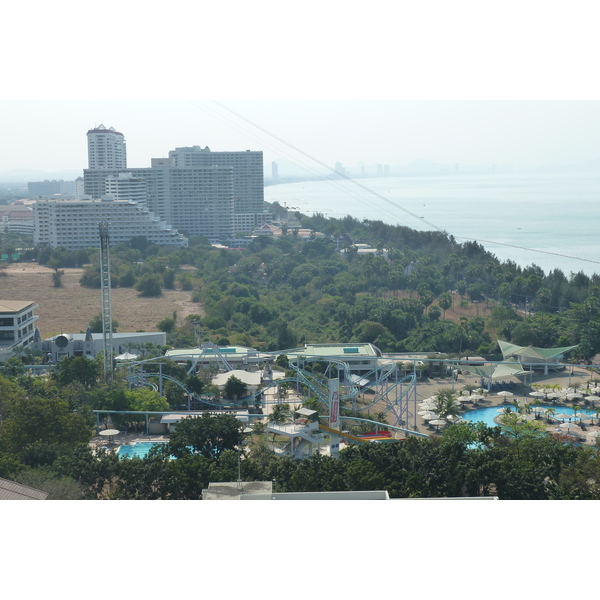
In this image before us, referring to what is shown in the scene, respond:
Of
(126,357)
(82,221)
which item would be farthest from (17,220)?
(126,357)

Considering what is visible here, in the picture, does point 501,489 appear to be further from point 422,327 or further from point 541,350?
point 422,327

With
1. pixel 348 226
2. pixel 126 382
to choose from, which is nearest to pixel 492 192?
pixel 348 226

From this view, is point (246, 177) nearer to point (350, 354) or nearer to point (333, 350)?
point (333, 350)

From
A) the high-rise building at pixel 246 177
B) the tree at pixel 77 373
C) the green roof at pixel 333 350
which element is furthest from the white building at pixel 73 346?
the high-rise building at pixel 246 177

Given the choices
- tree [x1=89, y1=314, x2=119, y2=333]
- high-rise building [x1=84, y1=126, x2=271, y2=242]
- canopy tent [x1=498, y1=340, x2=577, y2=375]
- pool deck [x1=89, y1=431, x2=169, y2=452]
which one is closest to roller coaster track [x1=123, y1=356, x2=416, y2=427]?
pool deck [x1=89, y1=431, x2=169, y2=452]

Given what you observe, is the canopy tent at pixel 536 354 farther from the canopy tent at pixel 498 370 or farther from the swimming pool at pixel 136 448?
the swimming pool at pixel 136 448

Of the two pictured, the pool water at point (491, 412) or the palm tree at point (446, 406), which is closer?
the palm tree at point (446, 406)
